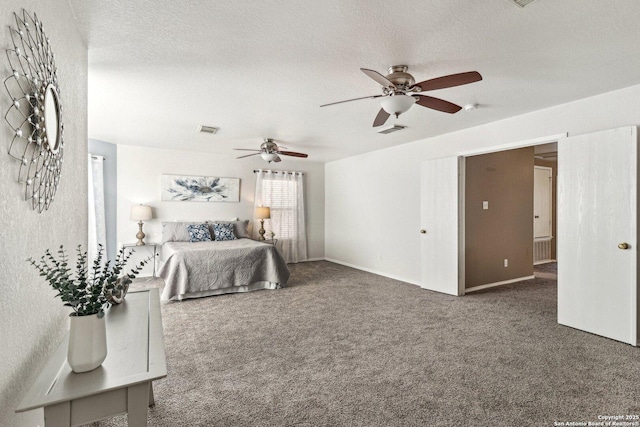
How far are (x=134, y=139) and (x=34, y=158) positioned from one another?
470 cm

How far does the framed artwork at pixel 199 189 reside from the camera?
20.3ft

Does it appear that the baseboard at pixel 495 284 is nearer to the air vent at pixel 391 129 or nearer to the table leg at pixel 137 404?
the air vent at pixel 391 129

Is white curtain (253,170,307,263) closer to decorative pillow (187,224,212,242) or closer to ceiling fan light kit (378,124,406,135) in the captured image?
decorative pillow (187,224,212,242)

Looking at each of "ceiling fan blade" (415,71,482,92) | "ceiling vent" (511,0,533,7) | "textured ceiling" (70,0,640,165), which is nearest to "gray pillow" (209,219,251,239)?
"textured ceiling" (70,0,640,165)

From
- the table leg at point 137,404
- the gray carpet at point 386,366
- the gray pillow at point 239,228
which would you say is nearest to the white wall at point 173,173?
the gray pillow at point 239,228

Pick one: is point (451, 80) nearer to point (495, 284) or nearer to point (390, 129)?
point (390, 129)

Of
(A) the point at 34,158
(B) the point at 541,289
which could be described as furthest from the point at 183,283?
(B) the point at 541,289

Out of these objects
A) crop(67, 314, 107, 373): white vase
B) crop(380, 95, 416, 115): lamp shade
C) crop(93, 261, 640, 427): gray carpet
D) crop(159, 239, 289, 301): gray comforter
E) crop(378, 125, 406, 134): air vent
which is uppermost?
crop(378, 125, 406, 134): air vent

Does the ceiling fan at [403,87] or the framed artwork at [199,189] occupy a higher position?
the ceiling fan at [403,87]

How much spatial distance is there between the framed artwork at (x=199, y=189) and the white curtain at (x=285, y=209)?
0.56m

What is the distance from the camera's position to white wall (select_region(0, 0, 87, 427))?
38.0 inches

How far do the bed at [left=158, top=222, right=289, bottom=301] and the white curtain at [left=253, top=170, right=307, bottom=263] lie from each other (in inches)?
78.0

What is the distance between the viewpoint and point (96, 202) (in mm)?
5441

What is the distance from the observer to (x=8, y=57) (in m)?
0.98
